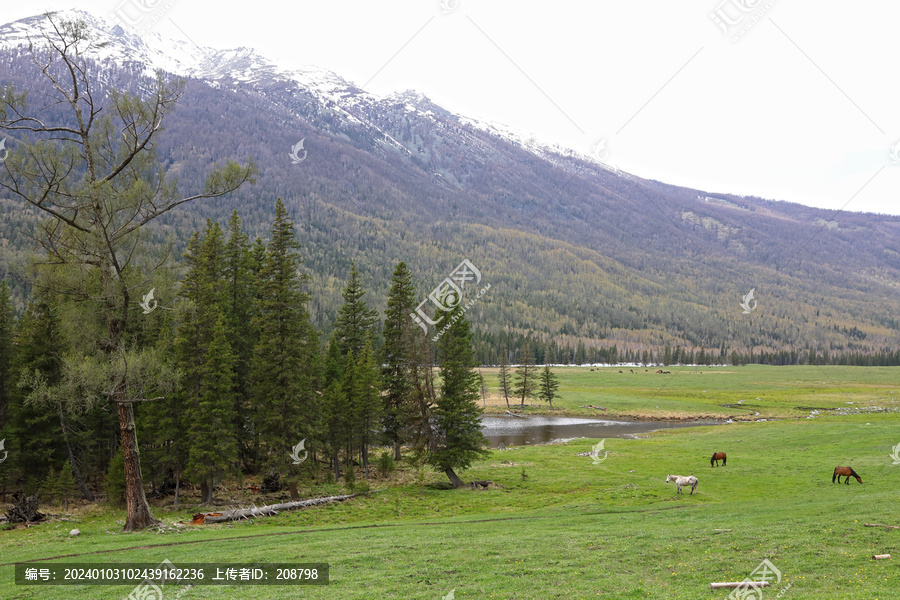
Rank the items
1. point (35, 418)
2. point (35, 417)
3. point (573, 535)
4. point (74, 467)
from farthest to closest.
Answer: point (74, 467) → point (35, 417) → point (35, 418) → point (573, 535)

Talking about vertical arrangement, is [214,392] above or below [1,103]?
below

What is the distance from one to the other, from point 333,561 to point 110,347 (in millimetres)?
13888

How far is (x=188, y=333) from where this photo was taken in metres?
30.5

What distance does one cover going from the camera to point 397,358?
40312 millimetres

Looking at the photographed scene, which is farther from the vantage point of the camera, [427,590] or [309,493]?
[309,493]

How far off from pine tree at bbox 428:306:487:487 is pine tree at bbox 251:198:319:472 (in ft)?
29.2

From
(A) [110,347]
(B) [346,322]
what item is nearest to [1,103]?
(A) [110,347]

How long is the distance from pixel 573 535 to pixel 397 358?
81.6 ft

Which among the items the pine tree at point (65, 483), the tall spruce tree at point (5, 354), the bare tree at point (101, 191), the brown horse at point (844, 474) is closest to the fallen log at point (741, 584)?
the bare tree at point (101, 191)

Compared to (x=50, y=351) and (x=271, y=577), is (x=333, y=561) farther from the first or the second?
(x=50, y=351)

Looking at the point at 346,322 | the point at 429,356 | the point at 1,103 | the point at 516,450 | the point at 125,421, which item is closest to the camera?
the point at 1,103

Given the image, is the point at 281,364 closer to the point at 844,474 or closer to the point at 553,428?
the point at 844,474
